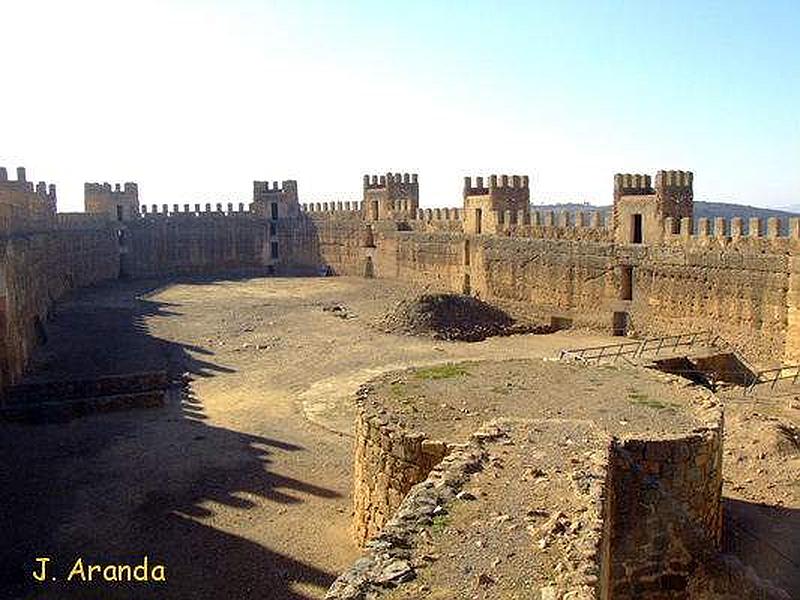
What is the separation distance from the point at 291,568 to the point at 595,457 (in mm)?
4550

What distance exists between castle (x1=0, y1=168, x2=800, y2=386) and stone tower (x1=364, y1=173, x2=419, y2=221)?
0.07 m

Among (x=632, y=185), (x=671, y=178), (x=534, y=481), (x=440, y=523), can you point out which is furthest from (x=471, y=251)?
(x=440, y=523)

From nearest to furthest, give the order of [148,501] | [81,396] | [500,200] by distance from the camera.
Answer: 1. [148,501]
2. [81,396]
3. [500,200]

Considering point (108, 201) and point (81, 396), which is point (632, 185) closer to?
point (81, 396)

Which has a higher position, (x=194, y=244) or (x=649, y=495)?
(x=194, y=244)

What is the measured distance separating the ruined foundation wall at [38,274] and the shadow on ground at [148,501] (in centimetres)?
169

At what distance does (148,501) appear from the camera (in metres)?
12.4

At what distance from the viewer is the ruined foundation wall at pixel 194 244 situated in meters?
45.2

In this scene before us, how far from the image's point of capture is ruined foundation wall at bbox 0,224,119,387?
19.5 meters

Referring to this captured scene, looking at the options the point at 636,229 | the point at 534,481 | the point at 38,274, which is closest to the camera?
the point at 534,481

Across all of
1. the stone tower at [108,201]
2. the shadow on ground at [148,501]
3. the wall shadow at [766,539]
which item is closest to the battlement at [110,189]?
the stone tower at [108,201]

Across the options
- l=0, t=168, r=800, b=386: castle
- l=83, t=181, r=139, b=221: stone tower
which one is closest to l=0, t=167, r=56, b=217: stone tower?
l=0, t=168, r=800, b=386: castle

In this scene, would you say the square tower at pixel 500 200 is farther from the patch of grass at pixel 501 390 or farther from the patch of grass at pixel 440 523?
the patch of grass at pixel 440 523

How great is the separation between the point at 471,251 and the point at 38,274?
55.2ft
